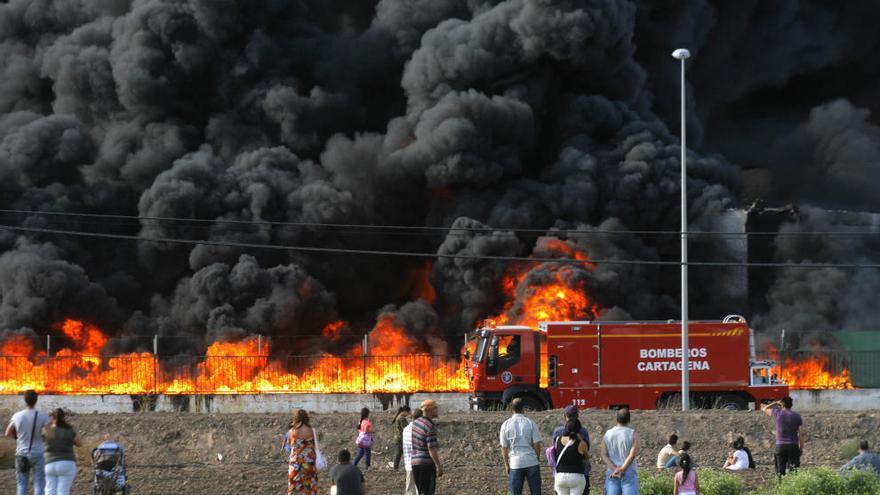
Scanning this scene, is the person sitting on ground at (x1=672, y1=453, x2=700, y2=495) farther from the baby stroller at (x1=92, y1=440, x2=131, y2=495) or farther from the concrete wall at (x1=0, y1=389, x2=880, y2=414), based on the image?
the concrete wall at (x1=0, y1=389, x2=880, y2=414)

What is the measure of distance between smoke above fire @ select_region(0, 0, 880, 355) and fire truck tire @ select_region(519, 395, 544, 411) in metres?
8.34

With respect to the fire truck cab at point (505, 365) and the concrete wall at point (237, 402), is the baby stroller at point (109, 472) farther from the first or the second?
the concrete wall at point (237, 402)

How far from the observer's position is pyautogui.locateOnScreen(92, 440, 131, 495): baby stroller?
16.8 m

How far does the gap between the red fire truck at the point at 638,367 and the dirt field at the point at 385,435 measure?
2771 millimetres

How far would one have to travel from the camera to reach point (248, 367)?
36094 mm

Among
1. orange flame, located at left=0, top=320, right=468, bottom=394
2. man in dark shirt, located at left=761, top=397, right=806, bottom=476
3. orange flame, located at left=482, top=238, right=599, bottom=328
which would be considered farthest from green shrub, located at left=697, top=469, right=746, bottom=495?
orange flame, located at left=482, top=238, right=599, bottom=328

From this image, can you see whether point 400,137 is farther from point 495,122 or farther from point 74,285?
point 74,285

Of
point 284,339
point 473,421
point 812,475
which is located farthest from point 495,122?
point 812,475

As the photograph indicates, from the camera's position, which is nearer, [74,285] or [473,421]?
[473,421]

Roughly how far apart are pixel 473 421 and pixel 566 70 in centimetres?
2455

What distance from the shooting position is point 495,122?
44.6 meters

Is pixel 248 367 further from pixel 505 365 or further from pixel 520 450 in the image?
pixel 520 450

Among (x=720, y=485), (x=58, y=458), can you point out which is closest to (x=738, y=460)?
(x=720, y=485)

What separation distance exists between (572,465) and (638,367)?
1725 cm
